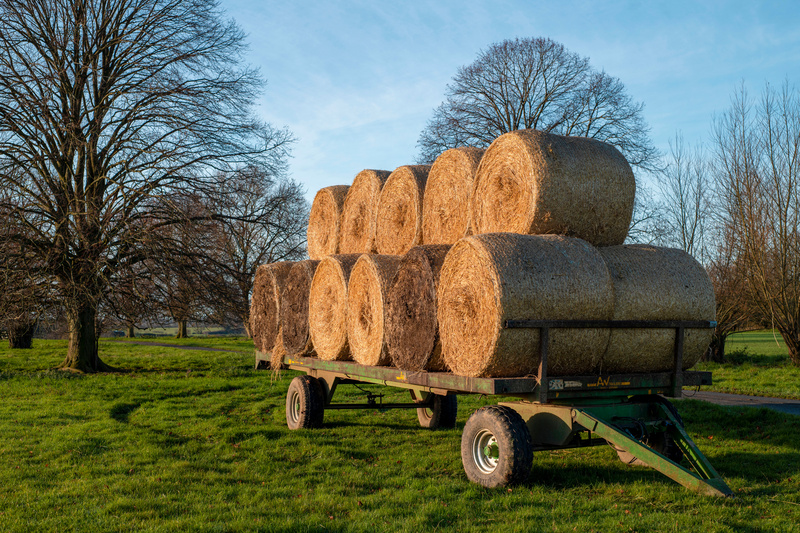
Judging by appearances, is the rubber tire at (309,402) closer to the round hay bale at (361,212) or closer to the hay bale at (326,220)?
the round hay bale at (361,212)

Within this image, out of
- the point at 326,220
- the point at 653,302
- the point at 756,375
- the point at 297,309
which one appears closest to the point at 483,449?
the point at 653,302

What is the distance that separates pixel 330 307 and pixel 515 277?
3.75m

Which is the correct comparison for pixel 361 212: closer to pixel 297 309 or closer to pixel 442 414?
pixel 297 309

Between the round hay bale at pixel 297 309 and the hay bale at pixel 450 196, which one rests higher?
the hay bale at pixel 450 196

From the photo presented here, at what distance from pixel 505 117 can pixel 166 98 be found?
39.1ft

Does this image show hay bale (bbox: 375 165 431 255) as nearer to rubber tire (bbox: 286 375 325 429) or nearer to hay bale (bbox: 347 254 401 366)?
hay bale (bbox: 347 254 401 366)

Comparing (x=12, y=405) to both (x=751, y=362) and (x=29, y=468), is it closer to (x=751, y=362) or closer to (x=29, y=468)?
(x=29, y=468)

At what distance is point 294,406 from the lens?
10.5 meters

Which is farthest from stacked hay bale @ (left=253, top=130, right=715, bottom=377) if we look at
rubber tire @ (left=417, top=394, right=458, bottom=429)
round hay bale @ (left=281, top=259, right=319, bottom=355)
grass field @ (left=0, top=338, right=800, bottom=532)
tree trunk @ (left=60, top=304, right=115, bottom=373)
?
tree trunk @ (left=60, top=304, right=115, bottom=373)

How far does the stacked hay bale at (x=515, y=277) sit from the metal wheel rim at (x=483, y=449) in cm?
68

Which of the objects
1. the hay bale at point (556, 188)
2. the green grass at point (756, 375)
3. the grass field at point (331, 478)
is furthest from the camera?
the green grass at point (756, 375)

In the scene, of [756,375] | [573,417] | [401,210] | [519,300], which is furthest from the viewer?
[756,375]

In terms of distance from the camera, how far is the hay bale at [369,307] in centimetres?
781

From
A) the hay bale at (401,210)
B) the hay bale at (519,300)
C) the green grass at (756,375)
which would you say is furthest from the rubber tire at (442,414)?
the green grass at (756,375)
